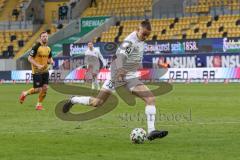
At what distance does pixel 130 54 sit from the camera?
14.1 meters

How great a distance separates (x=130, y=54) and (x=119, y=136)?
6.04ft

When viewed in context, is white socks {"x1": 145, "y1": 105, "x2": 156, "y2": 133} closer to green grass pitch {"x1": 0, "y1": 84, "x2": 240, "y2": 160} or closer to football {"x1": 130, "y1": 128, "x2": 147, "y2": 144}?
green grass pitch {"x1": 0, "y1": 84, "x2": 240, "y2": 160}

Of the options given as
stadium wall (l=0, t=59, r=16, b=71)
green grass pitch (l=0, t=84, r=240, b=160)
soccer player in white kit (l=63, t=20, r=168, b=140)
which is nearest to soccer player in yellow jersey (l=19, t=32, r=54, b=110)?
green grass pitch (l=0, t=84, r=240, b=160)

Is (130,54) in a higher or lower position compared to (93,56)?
higher

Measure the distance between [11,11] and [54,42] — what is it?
30.1 feet

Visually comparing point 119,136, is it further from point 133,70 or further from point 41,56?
point 41,56

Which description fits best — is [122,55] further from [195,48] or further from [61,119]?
[195,48]

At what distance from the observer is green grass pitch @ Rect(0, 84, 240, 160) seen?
11841 millimetres

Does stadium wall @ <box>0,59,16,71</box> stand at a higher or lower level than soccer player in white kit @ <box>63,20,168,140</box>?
lower

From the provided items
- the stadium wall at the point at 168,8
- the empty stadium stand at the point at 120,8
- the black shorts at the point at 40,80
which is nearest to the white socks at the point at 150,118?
the black shorts at the point at 40,80

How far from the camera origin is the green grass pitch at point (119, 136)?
11841 millimetres

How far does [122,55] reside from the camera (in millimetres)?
14047

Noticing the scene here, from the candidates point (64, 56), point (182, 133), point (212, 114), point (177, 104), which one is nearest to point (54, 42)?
point (64, 56)

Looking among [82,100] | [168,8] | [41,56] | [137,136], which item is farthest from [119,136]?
[168,8]
